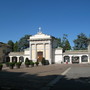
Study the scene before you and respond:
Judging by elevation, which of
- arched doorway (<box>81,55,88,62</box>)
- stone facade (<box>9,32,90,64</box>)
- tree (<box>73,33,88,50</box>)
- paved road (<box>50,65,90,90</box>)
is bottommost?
paved road (<box>50,65,90,90</box>)

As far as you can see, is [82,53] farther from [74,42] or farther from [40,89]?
[40,89]

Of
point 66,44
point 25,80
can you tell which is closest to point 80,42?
point 66,44

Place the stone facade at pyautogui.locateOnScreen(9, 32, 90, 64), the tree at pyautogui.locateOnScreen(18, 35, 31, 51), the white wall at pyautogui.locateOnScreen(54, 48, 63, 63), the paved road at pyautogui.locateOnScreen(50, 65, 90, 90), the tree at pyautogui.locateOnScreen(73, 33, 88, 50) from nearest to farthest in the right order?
the paved road at pyautogui.locateOnScreen(50, 65, 90, 90)
the stone facade at pyautogui.locateOnScreen(9, 32, 90, 64)
the white wall at pyautogui.locateOnScreen(54, 48, 63, 63)
the tree at pyautogui.locateOnScreen(73, 33, 88, 50)
the tree at pyautogui.locateOnScreen(18, 35, 31, 51)

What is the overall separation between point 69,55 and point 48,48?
7608 mm

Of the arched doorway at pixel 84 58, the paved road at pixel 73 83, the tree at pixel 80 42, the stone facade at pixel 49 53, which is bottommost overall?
the paved road at pixel 73 83

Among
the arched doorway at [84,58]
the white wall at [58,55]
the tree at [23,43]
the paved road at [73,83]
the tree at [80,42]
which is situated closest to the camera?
the paved road at [73,83]

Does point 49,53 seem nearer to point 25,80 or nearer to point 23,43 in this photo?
point 23,43

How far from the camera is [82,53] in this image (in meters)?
66.5

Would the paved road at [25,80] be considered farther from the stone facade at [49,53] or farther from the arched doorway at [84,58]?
the arched doorway at [84,58]

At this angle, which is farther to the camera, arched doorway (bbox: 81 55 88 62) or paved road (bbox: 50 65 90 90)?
arched doorway (bbox: 81 55 88 62)

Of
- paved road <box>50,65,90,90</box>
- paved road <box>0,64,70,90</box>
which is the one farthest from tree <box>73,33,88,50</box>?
paved road <box>50,65,90,90</box>

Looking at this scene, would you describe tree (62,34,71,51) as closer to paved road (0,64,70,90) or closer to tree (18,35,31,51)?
tree (18,35,31,51)

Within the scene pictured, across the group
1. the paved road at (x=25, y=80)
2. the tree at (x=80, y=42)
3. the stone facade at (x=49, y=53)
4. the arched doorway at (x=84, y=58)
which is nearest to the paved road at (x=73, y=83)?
the paved road at (x=25, y=80)

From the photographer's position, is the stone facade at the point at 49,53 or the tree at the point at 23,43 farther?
the tree at the point at 23,43
